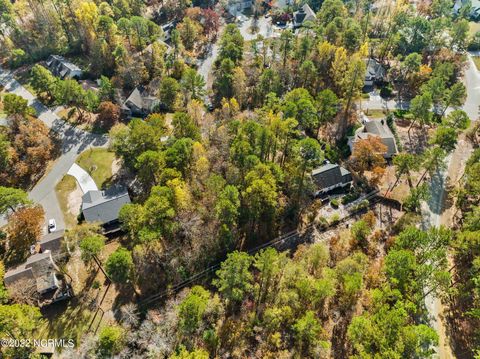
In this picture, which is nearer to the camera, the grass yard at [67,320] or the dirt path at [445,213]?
the dirt path at [445,213]

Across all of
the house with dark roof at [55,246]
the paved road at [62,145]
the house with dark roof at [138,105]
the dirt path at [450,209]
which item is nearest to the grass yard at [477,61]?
the dirt path at [450,209]

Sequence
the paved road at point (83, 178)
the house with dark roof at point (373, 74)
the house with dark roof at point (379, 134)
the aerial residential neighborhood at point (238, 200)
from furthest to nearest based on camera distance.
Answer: the house with dark roof at point (373, 74)
the house with dark roof at point (379, 134)
the paved road at point (83, 178)
the aerial residential neighborhood at point (238, 200)

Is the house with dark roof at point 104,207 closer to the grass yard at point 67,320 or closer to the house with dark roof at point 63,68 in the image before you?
the grass yard at point 67,320

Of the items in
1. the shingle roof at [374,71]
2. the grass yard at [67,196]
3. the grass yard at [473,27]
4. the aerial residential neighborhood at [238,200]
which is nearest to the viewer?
the aerial residential neighborhood at [238,200]

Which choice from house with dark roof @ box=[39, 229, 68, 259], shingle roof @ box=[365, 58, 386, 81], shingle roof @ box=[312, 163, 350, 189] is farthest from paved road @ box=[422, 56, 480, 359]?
house with dark roof @ box=[39, 229, 68, 259]

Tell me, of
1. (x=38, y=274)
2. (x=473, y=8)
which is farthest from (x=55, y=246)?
Answer: (x=473, y=8)

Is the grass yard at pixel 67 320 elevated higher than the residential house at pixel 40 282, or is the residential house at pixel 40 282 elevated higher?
the residential house at pixel 40 282

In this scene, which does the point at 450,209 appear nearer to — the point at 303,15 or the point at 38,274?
the point at 38,274
